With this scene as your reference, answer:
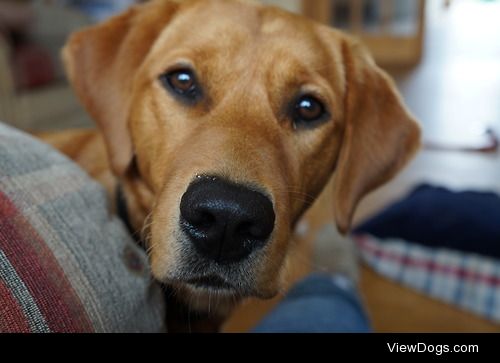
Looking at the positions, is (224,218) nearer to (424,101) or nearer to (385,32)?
(424,101)

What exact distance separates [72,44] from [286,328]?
100cm

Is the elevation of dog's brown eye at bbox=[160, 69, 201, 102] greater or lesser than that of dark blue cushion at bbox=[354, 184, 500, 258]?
greater

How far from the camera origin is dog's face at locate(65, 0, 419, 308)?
110cm

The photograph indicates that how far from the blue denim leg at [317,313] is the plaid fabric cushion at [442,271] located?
3.02ft

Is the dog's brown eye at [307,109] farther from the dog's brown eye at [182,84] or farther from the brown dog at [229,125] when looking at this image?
the dog's brown eye at [182,84]

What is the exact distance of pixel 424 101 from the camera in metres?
5.80

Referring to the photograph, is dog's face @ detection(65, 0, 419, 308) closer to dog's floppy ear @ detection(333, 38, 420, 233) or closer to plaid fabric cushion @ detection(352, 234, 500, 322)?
dog's floppy ear @ detection(333, 38, 420, 233)

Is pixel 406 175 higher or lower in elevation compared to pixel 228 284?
lower

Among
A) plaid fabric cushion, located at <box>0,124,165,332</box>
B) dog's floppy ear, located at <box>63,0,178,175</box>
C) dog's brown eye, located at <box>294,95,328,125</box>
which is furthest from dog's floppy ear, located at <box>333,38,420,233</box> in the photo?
plaid fabric cushion, located at <box>0,124,165,332</box>

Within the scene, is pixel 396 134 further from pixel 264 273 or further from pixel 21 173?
pixel 21 173

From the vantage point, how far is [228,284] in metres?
1.12

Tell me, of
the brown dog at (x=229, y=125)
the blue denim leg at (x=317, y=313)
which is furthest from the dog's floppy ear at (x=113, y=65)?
the blue denim leg at (x=317, y=313)

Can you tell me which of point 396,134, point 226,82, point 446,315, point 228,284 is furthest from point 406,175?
point 228,284
